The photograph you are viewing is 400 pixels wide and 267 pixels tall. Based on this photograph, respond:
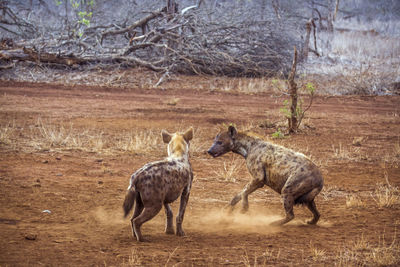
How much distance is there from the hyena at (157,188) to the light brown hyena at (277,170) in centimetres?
103

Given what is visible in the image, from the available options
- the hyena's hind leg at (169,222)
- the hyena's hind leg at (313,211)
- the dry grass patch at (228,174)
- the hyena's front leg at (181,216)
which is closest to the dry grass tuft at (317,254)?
the hyena's hind leg at (313,211)

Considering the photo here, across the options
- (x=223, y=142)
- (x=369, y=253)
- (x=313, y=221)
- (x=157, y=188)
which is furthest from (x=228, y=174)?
(x=369, y=253)

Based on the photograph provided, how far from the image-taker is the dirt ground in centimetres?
482

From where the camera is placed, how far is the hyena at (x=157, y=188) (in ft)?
16.8

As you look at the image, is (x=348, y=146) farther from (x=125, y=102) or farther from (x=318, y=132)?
(x=125, y=102)

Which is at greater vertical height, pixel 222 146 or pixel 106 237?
pixel 222 146

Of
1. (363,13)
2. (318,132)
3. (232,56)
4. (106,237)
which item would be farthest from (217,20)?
(363,13)

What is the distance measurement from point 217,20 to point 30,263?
1884cm

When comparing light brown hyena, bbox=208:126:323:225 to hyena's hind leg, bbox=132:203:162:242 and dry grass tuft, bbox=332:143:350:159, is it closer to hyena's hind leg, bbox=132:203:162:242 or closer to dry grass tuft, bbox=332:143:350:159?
hyena's hind leg, bbox=132:203:162:242

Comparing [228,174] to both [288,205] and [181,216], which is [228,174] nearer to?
[288,205]

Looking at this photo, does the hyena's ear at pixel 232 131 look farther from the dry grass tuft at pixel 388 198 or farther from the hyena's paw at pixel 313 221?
the dry grass tuft at pixel 388 198

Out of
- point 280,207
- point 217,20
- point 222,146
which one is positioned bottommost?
point 280,207

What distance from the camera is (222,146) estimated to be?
22.3 feet

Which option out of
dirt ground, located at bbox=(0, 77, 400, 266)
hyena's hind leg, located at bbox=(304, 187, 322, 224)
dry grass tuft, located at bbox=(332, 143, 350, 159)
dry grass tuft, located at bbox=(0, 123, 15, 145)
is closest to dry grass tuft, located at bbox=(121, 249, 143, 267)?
dirt ground, located at bbox=(0, 77, 400, 266)
